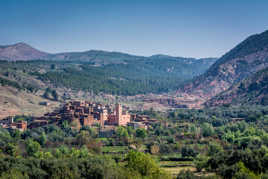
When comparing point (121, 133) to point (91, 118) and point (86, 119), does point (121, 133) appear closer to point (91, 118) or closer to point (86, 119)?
point (86, 119)

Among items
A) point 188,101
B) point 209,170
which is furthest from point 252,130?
point 188,101

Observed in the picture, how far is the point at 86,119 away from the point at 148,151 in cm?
2910

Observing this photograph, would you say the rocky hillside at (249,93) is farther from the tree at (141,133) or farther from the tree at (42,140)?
the tree at (42,140)

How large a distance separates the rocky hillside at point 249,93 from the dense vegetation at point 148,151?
80.2 ft

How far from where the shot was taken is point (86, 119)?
90000 millimetres

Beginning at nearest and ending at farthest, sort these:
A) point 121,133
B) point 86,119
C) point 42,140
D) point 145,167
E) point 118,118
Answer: point 145,167 → point 42,140 → point 121,133 → point 86,119 → point 118,118

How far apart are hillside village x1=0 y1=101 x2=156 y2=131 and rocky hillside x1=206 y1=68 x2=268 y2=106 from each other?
1814 inches

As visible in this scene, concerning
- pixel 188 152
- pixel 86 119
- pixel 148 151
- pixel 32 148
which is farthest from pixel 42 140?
pixel 188 152

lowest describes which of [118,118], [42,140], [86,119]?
[42,140]

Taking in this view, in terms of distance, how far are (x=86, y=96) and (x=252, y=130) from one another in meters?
88.1

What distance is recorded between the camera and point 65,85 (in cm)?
16388

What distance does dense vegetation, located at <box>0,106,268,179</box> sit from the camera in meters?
39.3

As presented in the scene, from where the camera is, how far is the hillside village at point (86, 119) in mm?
87375

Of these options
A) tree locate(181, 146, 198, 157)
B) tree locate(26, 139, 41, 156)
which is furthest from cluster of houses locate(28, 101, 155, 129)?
tree locate(181, 146, 198, 157)
